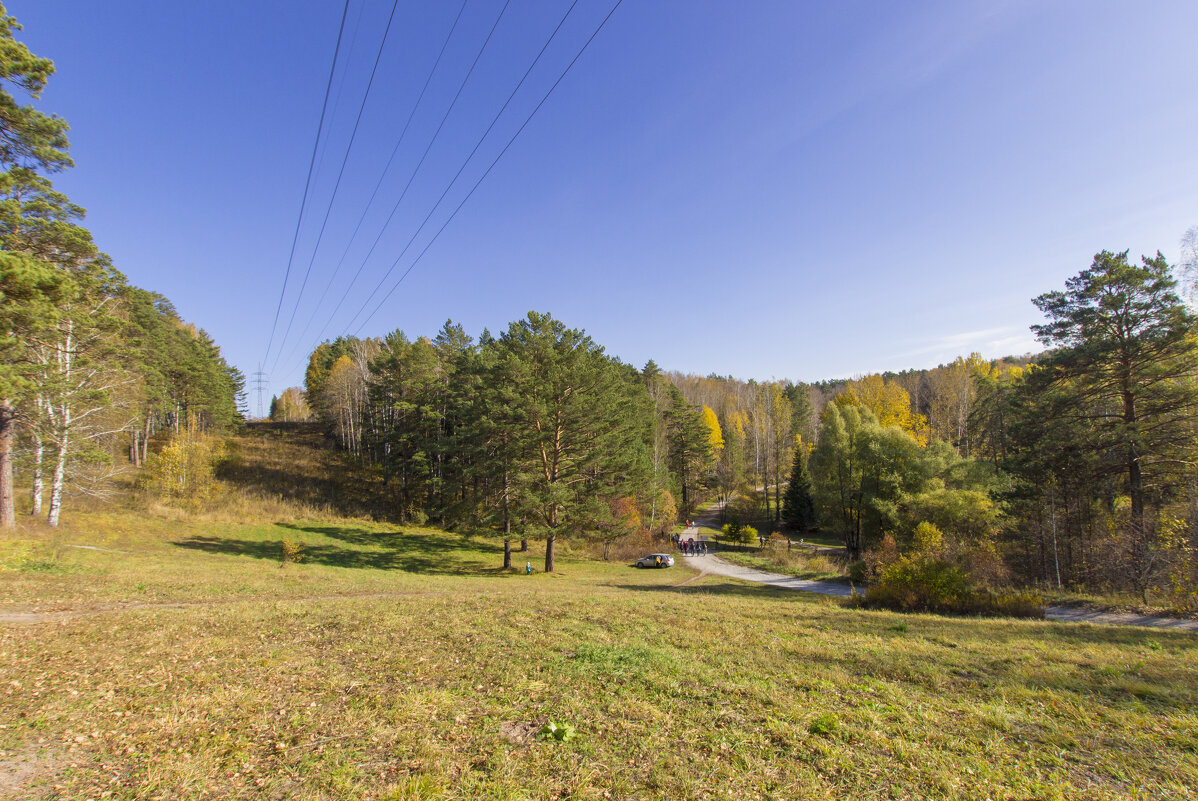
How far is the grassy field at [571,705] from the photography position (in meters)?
4.23

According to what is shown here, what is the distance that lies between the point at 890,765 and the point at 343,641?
8.79 m

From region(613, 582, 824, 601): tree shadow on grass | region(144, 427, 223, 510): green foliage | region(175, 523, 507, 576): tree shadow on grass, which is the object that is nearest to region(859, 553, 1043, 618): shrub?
region(613, 582, 824, 601): tree shadow on grass

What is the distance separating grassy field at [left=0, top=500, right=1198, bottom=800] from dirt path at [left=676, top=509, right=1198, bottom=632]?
12.0 feet

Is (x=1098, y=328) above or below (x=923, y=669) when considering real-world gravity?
above

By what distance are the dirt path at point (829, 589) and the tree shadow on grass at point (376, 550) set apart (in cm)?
1464

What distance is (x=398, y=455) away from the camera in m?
45.1

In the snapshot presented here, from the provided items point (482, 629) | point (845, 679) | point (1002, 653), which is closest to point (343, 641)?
point (482, 629)

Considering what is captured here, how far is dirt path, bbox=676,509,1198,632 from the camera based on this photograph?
14.1 m

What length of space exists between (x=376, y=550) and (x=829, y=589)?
28541mm

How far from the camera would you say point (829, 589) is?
25406 millimetres

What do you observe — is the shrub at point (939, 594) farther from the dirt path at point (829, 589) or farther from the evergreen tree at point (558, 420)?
the evergreen tree at point (558, 420)

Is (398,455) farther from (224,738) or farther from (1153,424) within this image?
(1153,424)

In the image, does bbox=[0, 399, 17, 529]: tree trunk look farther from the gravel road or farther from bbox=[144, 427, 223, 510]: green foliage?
the gravel road

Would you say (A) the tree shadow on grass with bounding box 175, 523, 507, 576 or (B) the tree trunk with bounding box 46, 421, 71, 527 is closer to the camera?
(B) the tree trunk with bounding box 46, 421, 71, 527
